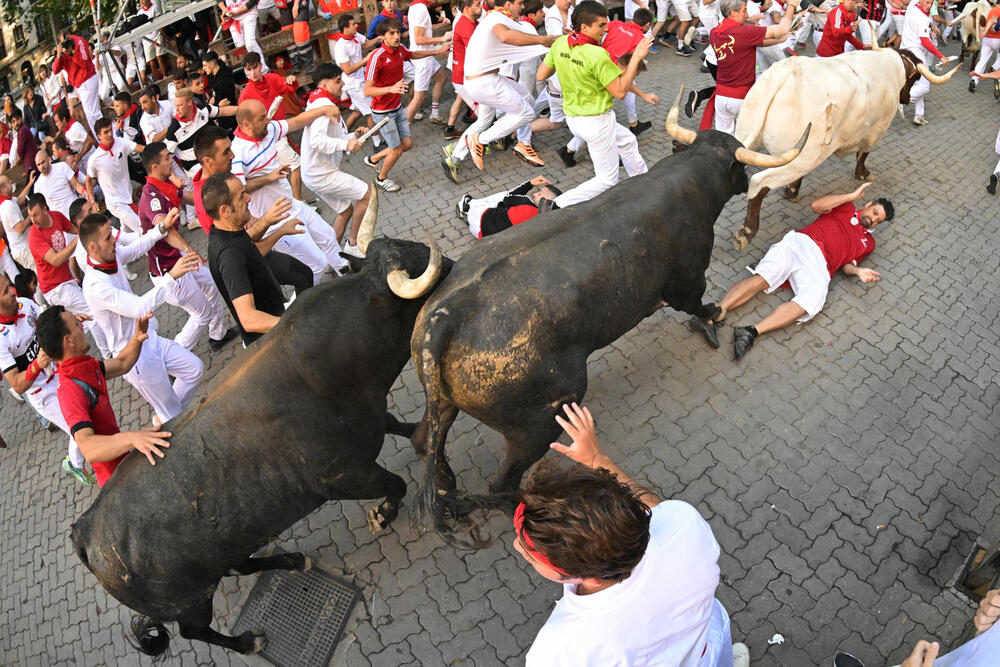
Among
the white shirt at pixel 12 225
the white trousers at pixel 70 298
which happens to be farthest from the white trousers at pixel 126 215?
the white trousers at pixel 70 298

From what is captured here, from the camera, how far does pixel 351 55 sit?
356 inches

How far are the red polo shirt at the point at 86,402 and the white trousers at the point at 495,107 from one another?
513cm

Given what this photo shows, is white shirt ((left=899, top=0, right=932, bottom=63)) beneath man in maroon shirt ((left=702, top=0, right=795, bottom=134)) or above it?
beneath

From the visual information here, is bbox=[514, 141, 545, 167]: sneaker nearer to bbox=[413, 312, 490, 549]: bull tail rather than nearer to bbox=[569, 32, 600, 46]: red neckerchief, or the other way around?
bbox=[569, 32, 600, 46]: red neckerchief

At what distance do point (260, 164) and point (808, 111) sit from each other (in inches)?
205

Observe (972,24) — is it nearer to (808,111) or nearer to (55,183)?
(808,111)

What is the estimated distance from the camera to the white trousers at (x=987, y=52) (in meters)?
9.85

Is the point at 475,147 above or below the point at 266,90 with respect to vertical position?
below

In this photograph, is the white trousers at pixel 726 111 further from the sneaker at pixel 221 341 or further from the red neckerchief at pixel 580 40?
the sneaker at pixel 221 341

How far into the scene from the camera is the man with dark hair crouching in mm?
1993

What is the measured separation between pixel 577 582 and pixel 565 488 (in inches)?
13.2

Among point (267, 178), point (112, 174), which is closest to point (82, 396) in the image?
point (267, 178)

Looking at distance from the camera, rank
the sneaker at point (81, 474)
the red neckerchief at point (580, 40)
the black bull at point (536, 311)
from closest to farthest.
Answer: the black bull at point (536, 311)
the sneaker at point (81, 474)
the red neckerchief at point (580, 40)

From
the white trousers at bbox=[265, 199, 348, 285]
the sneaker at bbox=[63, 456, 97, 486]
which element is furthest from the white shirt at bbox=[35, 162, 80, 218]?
the sneaker at bbox=[63, 456, 97, 486]
